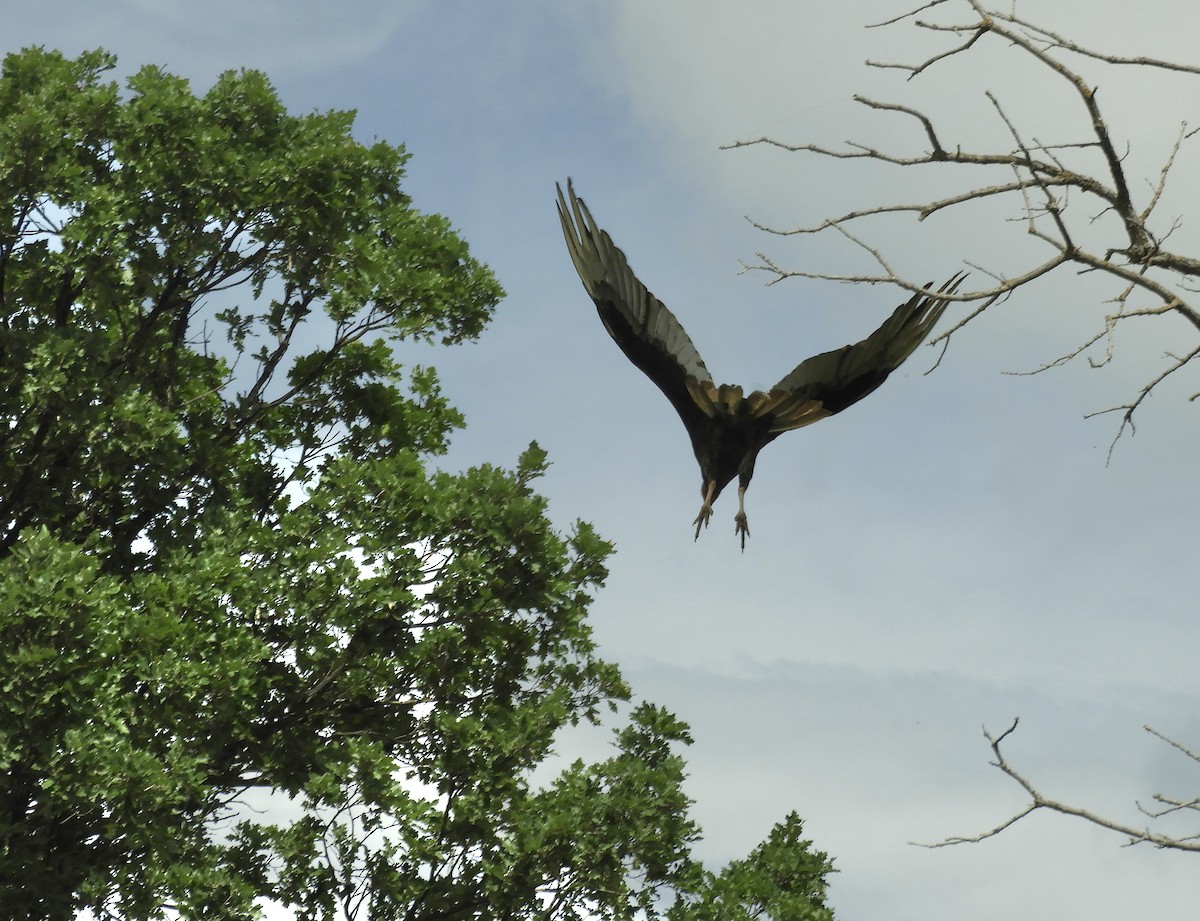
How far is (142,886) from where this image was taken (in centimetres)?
1287

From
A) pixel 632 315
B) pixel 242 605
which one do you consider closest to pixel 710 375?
pixel 632 315

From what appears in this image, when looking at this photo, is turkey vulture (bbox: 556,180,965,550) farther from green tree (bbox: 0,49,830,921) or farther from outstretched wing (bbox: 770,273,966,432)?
green tree (bbox: 0,49,830,921)

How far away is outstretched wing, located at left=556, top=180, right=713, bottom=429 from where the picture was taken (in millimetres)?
10289

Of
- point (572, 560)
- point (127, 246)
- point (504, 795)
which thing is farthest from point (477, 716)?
point (127, 246)

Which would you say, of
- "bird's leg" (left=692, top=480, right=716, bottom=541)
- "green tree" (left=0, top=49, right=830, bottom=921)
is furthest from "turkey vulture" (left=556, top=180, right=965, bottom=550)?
"green tree" (left=0, top=49, right=830, bottom=921)

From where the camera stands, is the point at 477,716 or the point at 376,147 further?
the point at 376,147

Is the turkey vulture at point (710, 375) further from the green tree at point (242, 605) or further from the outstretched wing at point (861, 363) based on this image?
the green tree at point (242, 605)

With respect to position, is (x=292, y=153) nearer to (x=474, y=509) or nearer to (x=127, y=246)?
(x=127, y=246)

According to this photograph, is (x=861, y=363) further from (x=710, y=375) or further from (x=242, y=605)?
(x=242, y=605)

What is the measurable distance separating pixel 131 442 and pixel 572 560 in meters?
4.36

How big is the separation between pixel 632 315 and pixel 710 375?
745mm

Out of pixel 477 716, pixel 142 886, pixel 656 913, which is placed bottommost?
pixel 142 886

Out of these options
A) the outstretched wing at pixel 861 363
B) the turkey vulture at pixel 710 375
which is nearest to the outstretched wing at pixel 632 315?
the turkey vulture at pixel 710 375

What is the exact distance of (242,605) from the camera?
44.5 ft
